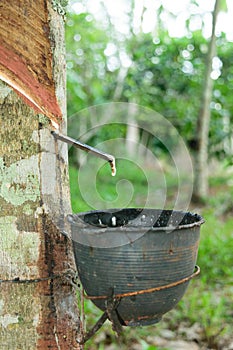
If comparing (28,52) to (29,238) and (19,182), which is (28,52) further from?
(29,238)

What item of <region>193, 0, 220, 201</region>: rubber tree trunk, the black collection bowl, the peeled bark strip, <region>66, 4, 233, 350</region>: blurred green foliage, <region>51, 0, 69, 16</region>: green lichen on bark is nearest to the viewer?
the black collection bowl

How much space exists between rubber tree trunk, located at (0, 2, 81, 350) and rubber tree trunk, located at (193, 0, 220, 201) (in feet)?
19.3

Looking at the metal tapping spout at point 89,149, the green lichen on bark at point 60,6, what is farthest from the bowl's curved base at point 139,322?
the green lichen on bark at point 60,6

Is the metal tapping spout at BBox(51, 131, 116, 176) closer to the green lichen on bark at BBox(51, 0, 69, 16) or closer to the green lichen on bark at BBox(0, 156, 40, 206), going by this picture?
the green lichen on bark at BBox(0, 156, 40, 206)

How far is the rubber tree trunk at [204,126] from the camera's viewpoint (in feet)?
23.3

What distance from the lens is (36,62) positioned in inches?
63.0

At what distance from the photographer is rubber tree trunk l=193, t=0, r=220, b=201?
710cm

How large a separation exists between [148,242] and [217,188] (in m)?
8.17

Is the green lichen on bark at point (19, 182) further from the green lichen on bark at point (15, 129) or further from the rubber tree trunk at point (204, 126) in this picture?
the rubber tree trunk at point (204, 126)

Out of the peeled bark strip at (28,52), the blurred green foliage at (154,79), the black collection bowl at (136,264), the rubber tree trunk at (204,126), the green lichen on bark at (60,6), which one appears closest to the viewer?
the black collection bowl at (136,264)

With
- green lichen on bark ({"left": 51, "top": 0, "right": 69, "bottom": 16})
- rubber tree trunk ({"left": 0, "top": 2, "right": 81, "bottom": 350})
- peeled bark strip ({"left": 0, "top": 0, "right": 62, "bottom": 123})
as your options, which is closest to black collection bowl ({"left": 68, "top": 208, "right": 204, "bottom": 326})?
rubber tree trunk ({"left": 0, "top": 2, "right": 81, "bottom": 350})

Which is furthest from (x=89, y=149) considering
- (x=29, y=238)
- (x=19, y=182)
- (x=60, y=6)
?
(x=60, y=6)

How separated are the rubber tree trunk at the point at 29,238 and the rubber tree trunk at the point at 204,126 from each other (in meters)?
5.88

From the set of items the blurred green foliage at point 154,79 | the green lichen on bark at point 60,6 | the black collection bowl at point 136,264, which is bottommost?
the black collection bowl at point 136,264
